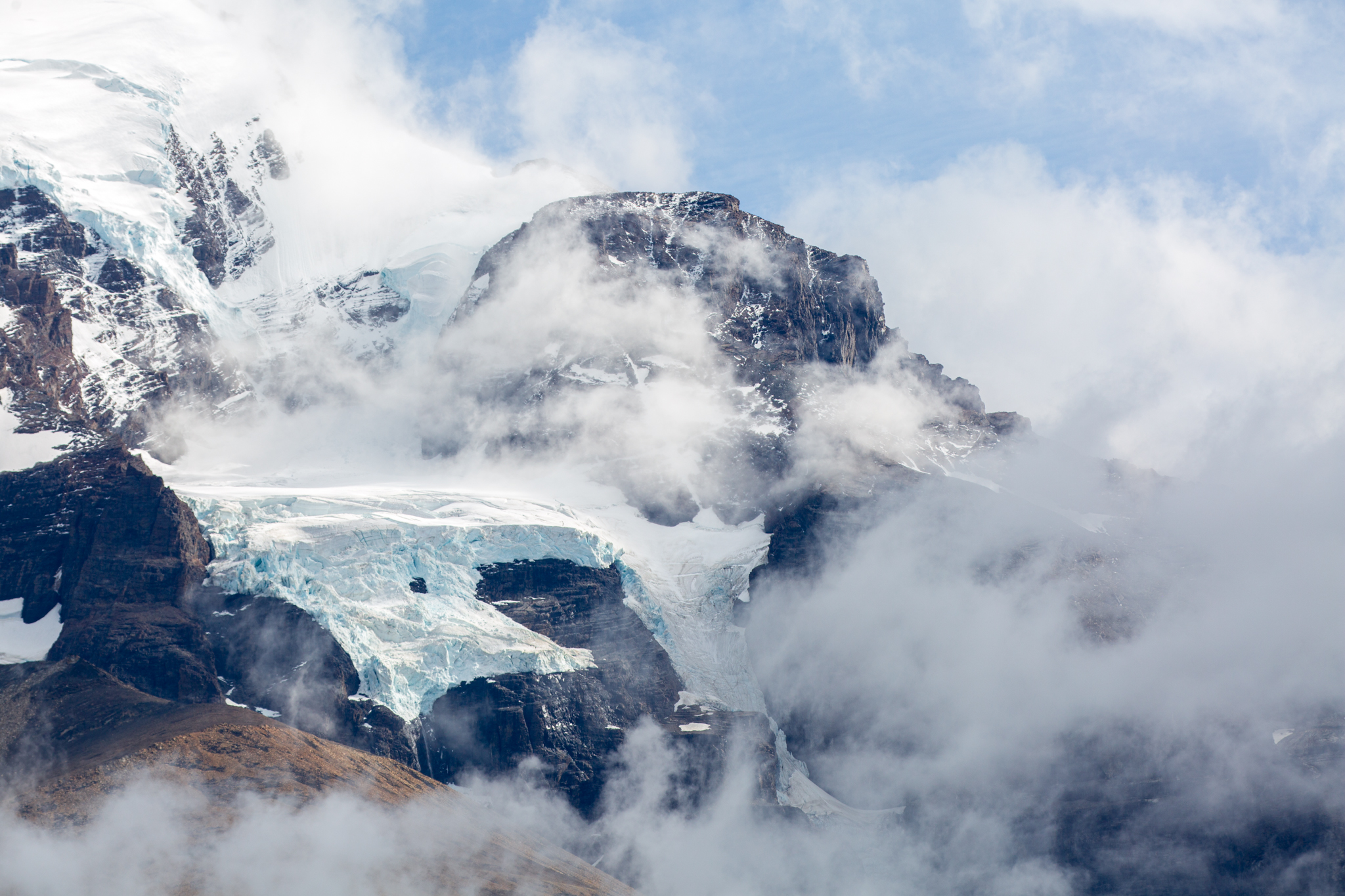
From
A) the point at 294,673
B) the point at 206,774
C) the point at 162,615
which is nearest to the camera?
the point at 206,774

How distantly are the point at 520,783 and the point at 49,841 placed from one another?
242 feet

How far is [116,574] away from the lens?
189250mm

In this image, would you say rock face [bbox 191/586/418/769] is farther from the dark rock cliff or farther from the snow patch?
the snow patch

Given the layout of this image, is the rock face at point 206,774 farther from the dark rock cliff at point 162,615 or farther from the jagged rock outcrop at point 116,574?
the dark rock cliff at point 162,615

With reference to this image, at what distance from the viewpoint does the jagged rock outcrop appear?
178 m

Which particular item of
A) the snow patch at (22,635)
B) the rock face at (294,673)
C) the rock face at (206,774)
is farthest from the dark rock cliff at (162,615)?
the rock face at (206,774)

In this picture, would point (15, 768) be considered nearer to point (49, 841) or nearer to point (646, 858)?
point (49, 841)

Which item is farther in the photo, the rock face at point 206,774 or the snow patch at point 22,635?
the snow patch at point 22,635

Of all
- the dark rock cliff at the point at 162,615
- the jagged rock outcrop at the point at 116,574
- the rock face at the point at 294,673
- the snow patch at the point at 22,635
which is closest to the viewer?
the snow patch at the point at 22,635

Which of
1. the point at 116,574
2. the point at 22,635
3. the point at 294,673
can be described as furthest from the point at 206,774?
the point at 116,574

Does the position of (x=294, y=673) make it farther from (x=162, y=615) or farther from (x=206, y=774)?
(x=206, y=774)

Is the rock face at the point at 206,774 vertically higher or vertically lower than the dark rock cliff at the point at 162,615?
lower

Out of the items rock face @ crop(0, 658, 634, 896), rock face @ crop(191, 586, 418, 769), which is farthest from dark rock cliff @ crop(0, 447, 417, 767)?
rock face @ crop(0, 658, 634, 896)

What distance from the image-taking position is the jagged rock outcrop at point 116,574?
6988 inches
